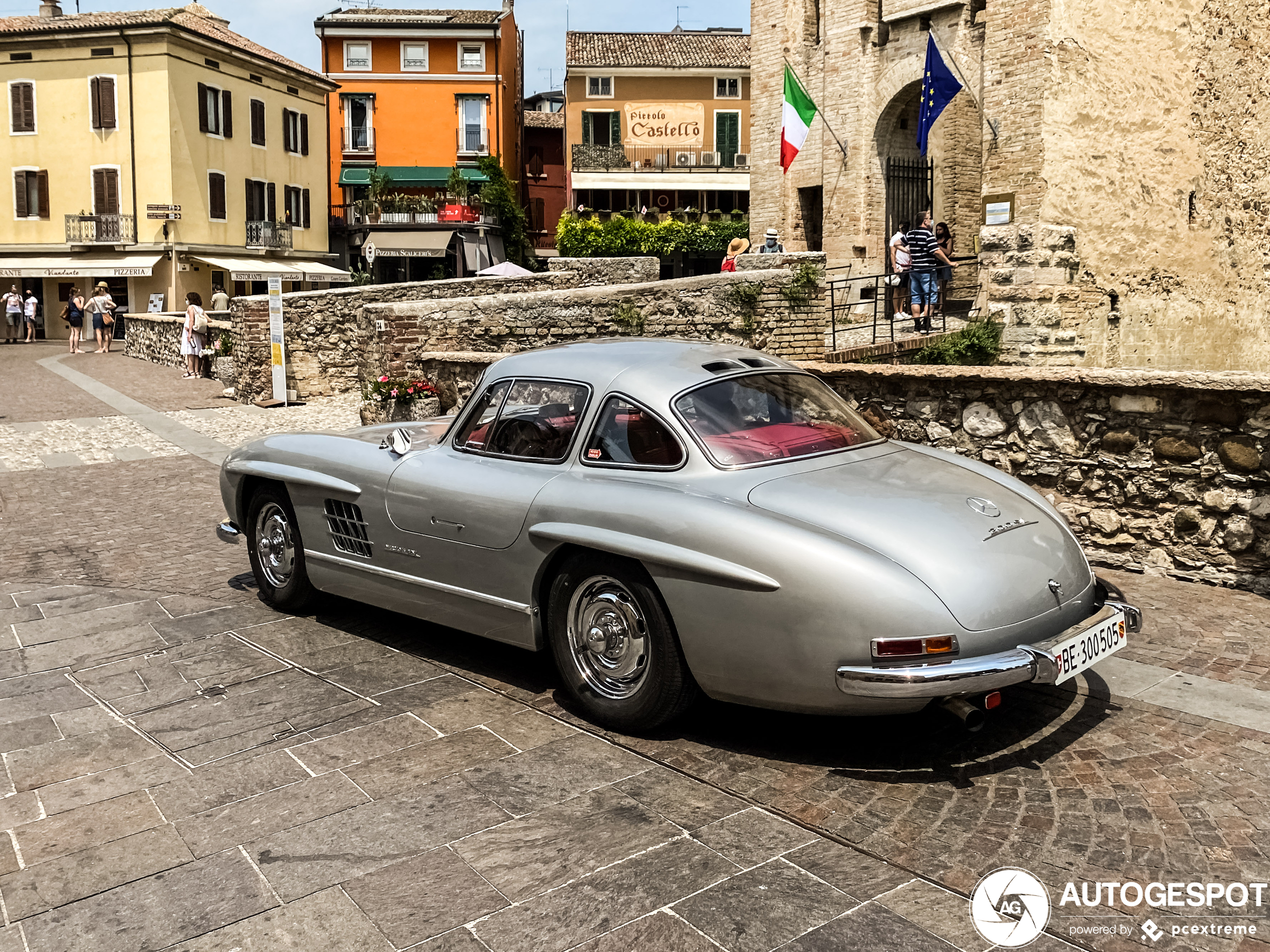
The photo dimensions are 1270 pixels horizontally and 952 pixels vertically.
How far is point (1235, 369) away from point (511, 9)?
45279 millimetres

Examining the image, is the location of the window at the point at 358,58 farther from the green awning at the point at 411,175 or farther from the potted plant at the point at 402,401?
the potted plant at the point at 402,401

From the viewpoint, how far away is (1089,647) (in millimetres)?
3916

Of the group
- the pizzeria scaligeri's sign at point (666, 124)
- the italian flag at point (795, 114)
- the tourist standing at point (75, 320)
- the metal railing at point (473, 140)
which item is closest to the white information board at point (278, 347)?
the italian flag at point (795, 114)

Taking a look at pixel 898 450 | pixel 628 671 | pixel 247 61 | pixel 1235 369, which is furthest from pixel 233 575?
pixel 247 61

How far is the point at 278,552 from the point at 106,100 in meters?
38.6

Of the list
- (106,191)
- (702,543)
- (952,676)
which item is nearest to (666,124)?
(106,191)

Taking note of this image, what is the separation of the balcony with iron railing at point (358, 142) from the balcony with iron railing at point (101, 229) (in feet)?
43.6

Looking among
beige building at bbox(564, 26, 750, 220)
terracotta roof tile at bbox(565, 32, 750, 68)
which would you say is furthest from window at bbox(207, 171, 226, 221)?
terracotta roof tile at bbox(565, 32, 750, 68)

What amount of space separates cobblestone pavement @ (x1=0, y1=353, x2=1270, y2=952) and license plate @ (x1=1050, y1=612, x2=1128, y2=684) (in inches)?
15.1

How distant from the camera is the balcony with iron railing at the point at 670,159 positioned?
154 feet

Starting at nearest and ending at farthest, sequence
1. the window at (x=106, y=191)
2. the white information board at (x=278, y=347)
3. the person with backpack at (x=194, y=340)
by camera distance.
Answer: the white information board at (x=278, y=347)
the person with backpack at (x=194, y=340)
the window at (x=106, y=191)

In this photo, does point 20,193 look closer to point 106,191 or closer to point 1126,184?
point 106,191

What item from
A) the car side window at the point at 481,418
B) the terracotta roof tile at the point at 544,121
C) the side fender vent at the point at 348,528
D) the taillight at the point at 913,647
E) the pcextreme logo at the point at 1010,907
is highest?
the terracotta roof tile at the point at 544,121

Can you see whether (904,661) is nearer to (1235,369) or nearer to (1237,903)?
(1237,903)
